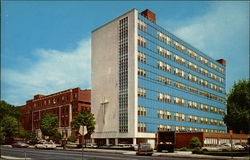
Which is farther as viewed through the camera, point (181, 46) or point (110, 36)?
point (181, 46)

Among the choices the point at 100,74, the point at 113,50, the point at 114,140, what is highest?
the point at 113,50

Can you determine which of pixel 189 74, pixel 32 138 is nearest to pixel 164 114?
Answer: pixel 189 74

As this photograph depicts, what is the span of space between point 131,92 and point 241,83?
74.9 ft

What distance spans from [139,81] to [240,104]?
71.6ft

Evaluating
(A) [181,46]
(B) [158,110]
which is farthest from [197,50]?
(B) [158,110]

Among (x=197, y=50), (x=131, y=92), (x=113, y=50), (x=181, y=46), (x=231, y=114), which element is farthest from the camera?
(x=197, y=50)

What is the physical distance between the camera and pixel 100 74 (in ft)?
256

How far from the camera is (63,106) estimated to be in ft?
327

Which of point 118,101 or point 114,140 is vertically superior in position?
point 118,101

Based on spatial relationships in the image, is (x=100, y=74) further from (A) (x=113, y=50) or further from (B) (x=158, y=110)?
(B) (x=158, y=110)

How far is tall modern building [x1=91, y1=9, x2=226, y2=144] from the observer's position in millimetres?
69375

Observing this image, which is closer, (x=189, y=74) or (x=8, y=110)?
(x=189, y=74)

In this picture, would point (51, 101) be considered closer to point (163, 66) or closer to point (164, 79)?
point (164, 79)

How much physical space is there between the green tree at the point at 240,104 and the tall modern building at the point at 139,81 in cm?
1917
